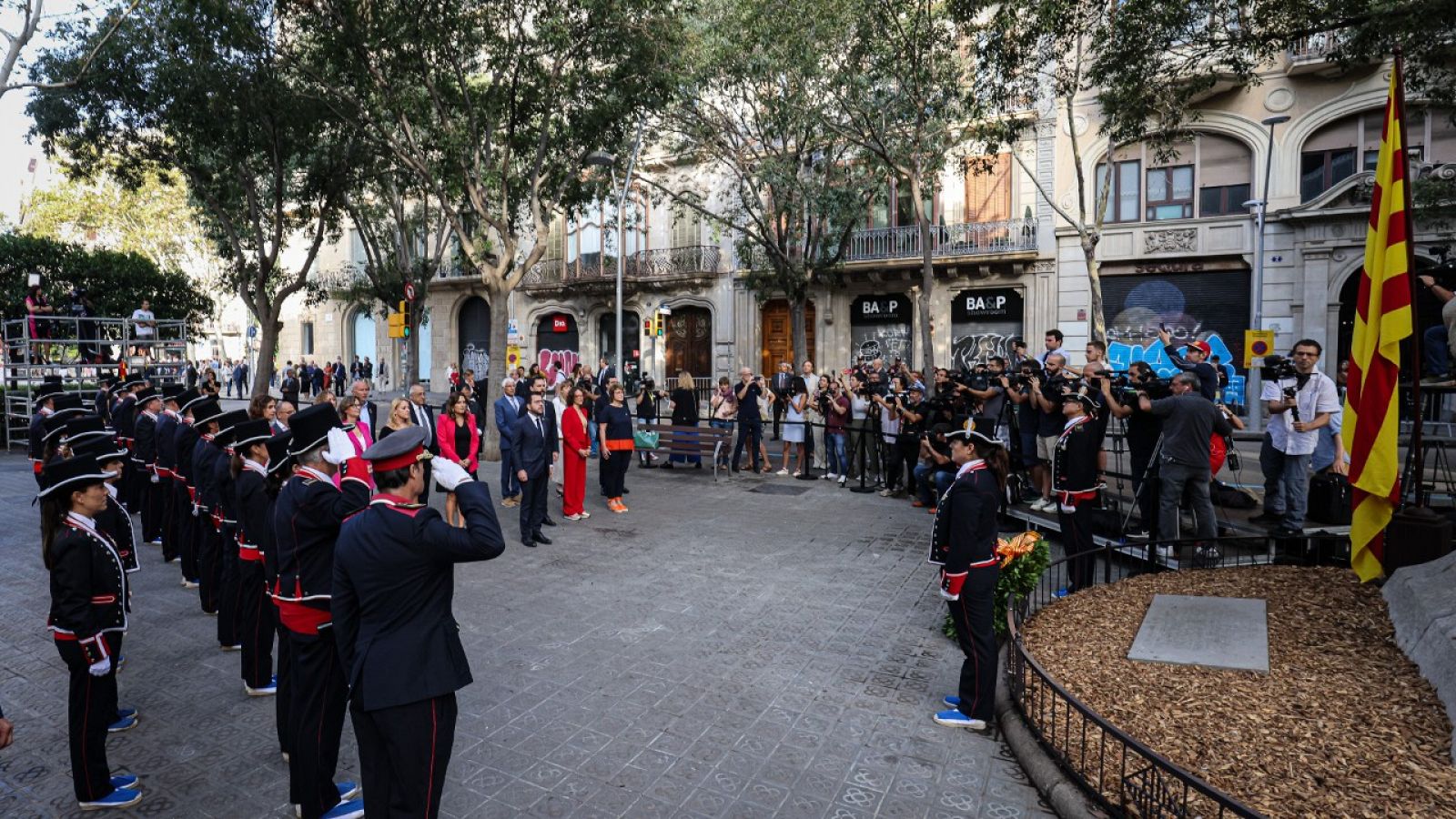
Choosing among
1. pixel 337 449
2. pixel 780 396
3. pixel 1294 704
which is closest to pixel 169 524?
pixel 337 449

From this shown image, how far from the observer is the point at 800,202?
75.8ft

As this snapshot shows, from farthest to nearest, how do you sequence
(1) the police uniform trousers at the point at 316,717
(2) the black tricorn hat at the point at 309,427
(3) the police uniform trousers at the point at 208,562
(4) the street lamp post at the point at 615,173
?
1. (4) the street lamp post at the point at 615,173
2. (3) the police uniform trousers at the point at 208,562
3. (2) the black tricorn hat at the point at 309,427
4. (1) the police uniform trousers at the point at 316,717

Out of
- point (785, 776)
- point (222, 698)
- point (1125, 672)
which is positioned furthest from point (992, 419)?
point (222, 698)

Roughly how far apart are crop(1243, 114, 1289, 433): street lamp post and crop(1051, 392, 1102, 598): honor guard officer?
17.1 meters

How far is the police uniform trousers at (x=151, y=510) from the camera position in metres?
10.2

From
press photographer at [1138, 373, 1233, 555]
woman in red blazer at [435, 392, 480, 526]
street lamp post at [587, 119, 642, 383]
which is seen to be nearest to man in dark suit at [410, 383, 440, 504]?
woman in red blazer at [435, 392, 480, 526]

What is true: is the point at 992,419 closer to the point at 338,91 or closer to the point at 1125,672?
the point at 1125,672

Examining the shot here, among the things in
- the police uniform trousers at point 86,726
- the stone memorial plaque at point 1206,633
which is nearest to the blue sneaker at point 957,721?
the stone memorial plaque at point 1206,633

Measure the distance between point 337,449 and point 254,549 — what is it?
156 centimetres

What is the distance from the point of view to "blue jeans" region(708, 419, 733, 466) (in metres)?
16.3

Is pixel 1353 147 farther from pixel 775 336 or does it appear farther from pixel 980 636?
pixel 980 636

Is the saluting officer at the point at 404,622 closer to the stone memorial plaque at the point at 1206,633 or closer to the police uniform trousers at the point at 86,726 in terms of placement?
the police uniform trousers at the point at 86,726

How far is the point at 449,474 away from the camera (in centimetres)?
341

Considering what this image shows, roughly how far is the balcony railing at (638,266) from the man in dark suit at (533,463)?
70.9 feet
